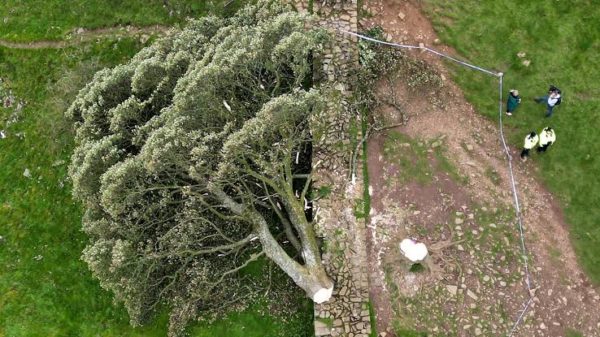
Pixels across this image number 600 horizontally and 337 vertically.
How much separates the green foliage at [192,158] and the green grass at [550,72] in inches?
303

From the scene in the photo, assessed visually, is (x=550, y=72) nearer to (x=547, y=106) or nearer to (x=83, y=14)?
(x=547, y=106)

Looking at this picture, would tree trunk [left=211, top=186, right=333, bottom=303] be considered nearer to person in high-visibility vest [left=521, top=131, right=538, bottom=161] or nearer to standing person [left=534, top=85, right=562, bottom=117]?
person in high-visibility vest [left=521, top=131, right=538, bottom=161]

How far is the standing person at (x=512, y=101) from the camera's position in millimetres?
24156

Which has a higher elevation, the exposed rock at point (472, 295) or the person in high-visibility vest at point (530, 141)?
the person in high-visibility vest at point (530, 141)

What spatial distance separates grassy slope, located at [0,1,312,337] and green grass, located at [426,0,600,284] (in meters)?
12.4

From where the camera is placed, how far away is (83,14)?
108 ft

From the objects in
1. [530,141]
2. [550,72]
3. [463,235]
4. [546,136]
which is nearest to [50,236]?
[463,235]

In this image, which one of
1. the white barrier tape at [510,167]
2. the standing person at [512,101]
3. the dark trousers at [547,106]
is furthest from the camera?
the dark trousers at [547,106]

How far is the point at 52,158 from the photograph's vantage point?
1223 inches

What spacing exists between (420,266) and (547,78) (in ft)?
35.2

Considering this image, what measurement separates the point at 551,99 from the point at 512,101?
1.58 meters

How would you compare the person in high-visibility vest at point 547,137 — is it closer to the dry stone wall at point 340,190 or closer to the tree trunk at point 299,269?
the dry stone wall at point 340,190

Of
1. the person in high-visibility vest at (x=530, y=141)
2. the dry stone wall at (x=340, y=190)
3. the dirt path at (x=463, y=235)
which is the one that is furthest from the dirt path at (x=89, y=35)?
the person in high-visibility vest at (x=530, y=141)

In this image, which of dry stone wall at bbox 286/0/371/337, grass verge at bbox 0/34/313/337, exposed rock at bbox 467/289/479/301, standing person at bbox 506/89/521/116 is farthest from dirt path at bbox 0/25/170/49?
exposed rock at bbox 467/289/479/301
